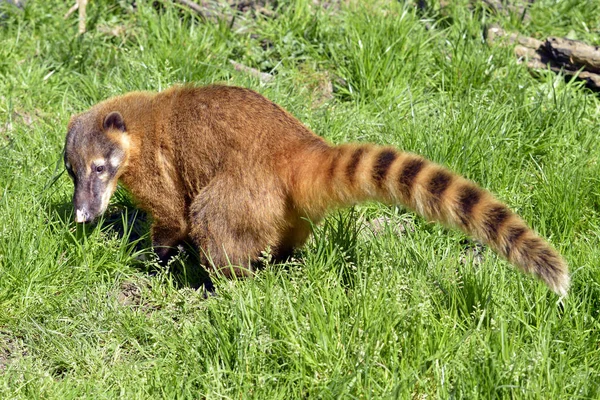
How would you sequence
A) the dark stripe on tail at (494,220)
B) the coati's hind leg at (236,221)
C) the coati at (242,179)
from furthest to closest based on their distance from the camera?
1. the coati's hind leg at (236,221)
2. the coati at (242,179)
3. the dark stripe on tail at (494,220)

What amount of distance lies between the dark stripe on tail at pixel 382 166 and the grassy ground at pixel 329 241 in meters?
0.51

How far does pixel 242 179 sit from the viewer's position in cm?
450

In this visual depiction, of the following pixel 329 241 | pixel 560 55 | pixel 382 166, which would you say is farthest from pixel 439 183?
pixel 560 55

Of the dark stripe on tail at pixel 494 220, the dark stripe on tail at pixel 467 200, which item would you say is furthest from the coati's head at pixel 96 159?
the dark stripe on tail at pixel 494 220

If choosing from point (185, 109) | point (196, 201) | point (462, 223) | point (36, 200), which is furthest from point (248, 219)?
point (36, 200)

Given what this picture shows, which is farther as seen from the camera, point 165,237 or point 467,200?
point 165,237

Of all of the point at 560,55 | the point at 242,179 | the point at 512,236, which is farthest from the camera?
the point at 560,55

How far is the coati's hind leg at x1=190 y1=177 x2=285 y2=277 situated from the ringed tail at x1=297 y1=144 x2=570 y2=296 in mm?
206

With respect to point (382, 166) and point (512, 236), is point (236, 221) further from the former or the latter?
point (512, 236)

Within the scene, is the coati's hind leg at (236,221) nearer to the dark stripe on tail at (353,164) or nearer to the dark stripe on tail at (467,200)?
the dark stripe on tail at (353,164)

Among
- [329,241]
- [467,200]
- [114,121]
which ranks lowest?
[329,241]

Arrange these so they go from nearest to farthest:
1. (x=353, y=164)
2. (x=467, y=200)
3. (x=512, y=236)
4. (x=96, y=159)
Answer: (x=512, y=236) → (x=467, y=200) → (x=353, y=164) → (x=96, y=159)

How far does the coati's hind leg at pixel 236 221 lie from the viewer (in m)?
4.44

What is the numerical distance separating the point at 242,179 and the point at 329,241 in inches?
23.2
